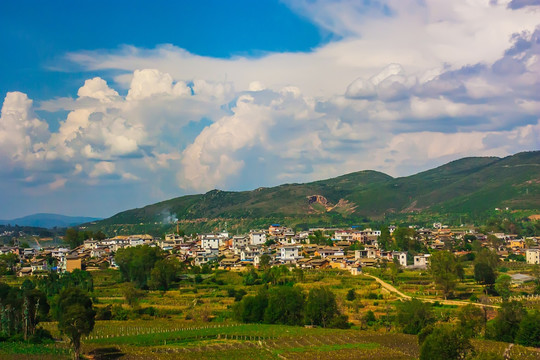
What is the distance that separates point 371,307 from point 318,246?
42652 mm

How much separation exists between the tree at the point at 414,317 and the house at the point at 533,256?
4725 centimetres

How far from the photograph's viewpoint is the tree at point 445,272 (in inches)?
2462

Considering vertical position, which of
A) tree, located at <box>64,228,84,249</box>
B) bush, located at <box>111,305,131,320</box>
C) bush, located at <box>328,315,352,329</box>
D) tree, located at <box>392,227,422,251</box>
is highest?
tree, located at <box>64,228,84,249</box>

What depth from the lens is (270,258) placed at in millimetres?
89250

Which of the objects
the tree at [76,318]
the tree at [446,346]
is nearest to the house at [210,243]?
the tree at [76,318]

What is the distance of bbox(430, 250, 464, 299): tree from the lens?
62.5 m

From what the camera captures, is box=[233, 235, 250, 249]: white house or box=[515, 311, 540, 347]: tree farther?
box=[233, 235, 250, 249]: white house

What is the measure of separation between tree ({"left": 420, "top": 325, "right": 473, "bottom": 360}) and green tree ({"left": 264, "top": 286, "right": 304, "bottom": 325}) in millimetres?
21994

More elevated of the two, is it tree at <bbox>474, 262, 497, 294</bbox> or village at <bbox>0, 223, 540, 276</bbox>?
village at <bbox>0, 223, 540, 276</bbox>

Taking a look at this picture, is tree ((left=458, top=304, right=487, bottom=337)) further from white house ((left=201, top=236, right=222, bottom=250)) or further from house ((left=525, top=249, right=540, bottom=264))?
white house ((left=201, top=236, right=222, bottom=250))

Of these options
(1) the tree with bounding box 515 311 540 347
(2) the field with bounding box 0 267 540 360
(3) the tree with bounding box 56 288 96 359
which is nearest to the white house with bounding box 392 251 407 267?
(2) the field with bounding box 0 267 540 360

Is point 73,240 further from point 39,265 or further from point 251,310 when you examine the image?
point 251,310

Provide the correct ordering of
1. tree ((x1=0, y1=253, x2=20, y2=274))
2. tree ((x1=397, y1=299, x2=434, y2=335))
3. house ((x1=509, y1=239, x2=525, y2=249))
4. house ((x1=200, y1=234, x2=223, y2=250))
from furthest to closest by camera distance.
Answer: house ((x1=200, y1=234, x2=223, y2=250)) < house ((x1=509, y1=239, x2=525, y2=249)) < tree ((x1=0, y1=253, x2=20, y2=274)) < tree ((x1=397, y1=299, x2=434, y2=335))

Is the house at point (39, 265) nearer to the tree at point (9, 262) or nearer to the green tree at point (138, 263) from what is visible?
the tree at point (9, 262)
